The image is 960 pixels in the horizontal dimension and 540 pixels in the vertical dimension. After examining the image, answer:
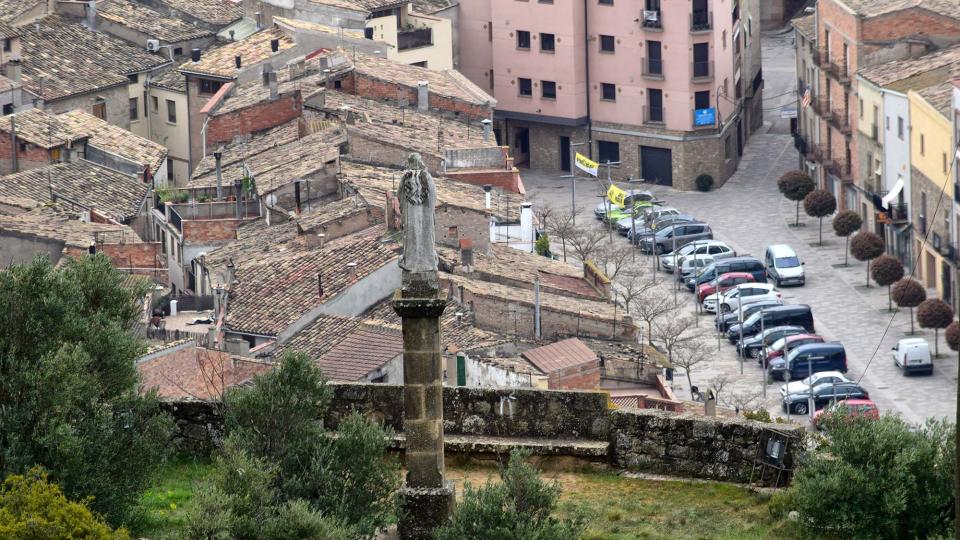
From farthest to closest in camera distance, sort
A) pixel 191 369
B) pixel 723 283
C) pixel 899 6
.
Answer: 1. pixel 899 6
2. pixel 723 283
3. pixel 191 369

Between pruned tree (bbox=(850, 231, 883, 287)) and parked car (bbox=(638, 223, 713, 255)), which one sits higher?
pruned tree (bbox=(850, 231, 883, 287))

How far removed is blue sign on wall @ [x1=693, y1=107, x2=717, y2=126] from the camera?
93938 mm

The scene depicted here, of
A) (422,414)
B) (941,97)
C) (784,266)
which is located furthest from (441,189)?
(422,414)

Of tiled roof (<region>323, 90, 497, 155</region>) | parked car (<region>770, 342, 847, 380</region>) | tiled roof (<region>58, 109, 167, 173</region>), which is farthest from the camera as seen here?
tiled roof (<region>58, 109, 167, 173</region>)

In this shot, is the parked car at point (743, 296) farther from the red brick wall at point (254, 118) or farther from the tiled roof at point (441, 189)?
the red brick wall at point (254, 118)

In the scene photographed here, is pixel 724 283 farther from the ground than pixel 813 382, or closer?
closer

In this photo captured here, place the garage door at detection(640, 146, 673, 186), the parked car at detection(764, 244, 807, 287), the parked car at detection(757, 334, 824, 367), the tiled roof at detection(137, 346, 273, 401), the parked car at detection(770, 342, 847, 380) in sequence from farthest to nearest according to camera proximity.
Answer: the garage door at detection(640, 146, 673, 186)
the parked car at detection(764, 244, 807, 287)
the parked car at detection(757, 334, 824, 367)
the parked car at detection(770, 342, 847, 380)
the tiled roof at detection(137, 346, 273, 401)

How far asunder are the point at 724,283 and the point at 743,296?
1946 millimetres

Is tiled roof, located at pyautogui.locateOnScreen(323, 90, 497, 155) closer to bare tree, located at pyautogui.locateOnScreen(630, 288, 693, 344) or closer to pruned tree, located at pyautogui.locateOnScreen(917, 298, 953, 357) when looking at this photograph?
bare tree, located at pyautogui.locateOnScreen(630, 288, 693, 344)

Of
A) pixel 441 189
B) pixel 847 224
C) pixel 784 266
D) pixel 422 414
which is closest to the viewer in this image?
pixel 422 414

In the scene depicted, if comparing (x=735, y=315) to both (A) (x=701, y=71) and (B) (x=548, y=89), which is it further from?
(B) (x=548, y=89)

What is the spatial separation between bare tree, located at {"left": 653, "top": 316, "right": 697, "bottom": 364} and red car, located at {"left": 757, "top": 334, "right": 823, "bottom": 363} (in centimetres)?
217

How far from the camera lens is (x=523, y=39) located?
324 feet

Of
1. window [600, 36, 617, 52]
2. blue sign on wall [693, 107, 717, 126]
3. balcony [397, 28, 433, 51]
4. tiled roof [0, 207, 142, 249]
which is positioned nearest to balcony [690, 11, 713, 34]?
blue sign on wall [693, 107, 717, 126]
